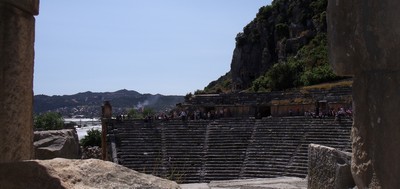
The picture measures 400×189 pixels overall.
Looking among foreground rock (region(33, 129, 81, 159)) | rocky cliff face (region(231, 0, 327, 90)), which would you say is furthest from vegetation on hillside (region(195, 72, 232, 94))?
foreground rock (region(33, 129, 81, 159))

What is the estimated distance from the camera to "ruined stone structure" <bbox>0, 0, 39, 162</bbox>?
2406 mm

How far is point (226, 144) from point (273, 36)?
4493 cm

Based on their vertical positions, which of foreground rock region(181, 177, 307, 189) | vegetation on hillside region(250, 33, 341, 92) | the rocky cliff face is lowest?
foreground rock region(181, 177, 307, 189)

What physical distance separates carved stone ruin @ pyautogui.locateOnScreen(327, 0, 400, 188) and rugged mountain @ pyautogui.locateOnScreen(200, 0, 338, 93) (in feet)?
136

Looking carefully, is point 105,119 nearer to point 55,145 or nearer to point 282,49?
point 55,145

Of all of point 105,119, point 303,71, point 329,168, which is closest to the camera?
point 329,168

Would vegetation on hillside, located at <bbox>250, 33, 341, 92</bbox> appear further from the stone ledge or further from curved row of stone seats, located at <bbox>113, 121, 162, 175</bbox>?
the stone ledge

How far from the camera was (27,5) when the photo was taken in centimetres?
264

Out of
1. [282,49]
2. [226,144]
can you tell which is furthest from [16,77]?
[282,49]

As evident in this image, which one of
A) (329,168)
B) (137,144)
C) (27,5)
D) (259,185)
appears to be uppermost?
(27,5)

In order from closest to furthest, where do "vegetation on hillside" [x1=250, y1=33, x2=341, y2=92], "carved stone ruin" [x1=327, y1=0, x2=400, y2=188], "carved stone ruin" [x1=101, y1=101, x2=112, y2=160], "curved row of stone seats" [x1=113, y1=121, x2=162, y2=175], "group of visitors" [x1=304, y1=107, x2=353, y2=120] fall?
"carved stone ruin" [x1=327, y1=0, x2=400, y2=188] → "curved row of stone seats" [x1=113, y1=121, x2=162, y2=175] → "group of visitors" [x1=304, y1=107, x2=353, y2=120] → "carved stone ruin" [x1=101, y1=101, x2=112, y2=160] → "vegetation on hillside" [x1=250, y1=33, x2=341, y2=92]

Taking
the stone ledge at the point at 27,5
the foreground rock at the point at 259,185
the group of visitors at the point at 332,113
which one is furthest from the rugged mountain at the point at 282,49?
the stone ledge at the point at 27,5

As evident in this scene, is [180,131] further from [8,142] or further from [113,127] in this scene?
[8,142]

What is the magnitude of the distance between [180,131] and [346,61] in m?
27.2
